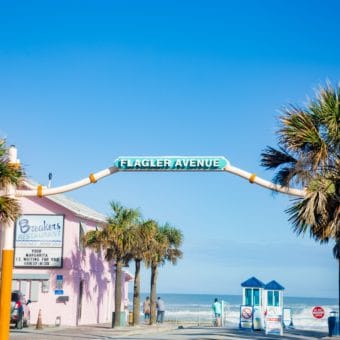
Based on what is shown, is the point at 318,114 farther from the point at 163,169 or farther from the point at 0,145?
the point at 0,145

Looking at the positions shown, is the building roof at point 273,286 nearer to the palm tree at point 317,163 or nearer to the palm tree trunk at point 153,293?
the palm tree trunk at point 153,293

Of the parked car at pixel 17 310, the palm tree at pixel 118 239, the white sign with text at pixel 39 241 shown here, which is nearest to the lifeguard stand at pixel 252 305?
the palm tree at pixel 118 239

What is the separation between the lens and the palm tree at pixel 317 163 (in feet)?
67.1

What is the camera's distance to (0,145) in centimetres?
2139

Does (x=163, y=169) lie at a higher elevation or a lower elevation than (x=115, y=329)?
higher

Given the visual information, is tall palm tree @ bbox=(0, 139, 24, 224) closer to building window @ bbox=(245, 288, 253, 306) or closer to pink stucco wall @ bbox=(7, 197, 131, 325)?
pink stucco wall @ bbox=(7, 197, 131, 325)

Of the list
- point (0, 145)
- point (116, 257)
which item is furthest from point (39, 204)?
point (0, 145)

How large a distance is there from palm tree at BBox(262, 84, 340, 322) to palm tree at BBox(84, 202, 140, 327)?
58.3 ft

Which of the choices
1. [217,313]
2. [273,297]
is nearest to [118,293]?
[273,297]

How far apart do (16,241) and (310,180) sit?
23422mm

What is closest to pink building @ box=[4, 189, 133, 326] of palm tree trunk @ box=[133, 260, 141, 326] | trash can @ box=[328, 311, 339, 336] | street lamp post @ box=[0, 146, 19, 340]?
palm tree trunk @ box=[133, 260, 141, 326]

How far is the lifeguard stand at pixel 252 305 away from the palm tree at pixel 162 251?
5.29 m

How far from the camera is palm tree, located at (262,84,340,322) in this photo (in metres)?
20.4

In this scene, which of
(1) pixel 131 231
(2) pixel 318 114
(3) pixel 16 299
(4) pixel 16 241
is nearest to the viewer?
(2) pixel 318 114
